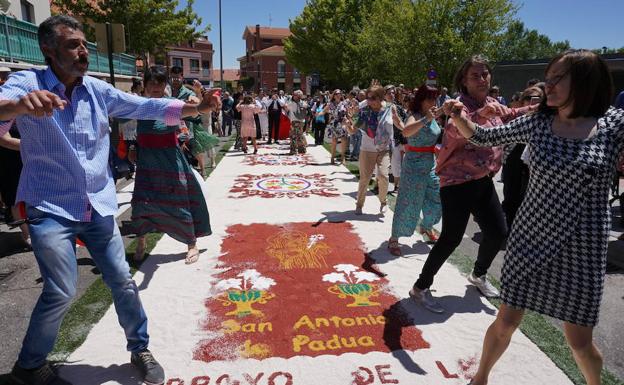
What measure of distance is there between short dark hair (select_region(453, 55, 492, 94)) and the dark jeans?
783 mm

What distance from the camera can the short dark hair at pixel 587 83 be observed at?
7.16 feet

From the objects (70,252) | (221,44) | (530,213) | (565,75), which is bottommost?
(70,252)

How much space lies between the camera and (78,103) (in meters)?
2.51

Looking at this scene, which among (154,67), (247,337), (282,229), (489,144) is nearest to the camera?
(489,144)

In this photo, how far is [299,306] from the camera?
12.6 ft

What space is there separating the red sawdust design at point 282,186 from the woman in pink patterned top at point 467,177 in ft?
15.2

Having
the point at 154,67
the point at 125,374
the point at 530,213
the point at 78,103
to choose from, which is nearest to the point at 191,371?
the point at 125,374

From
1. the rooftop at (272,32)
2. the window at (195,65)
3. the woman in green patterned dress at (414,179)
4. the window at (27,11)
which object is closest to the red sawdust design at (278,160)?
the woman in green patterned dress at (414,179)

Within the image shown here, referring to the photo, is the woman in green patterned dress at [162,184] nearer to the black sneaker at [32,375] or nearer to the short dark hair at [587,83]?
the black sneaker at [32,375]

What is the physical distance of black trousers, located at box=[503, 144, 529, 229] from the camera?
5785 millimetres

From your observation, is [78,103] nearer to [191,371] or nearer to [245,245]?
[191,371]

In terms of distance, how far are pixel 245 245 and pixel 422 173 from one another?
2.27 meters

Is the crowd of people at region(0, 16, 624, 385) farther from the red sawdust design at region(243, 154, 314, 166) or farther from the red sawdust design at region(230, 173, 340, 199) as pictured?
the red sawdust design at region(243, 154, 314, 166)

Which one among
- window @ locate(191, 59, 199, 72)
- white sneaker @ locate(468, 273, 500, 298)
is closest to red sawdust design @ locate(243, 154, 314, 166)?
white sneaker @ locate(468, 273, 500, 298)
